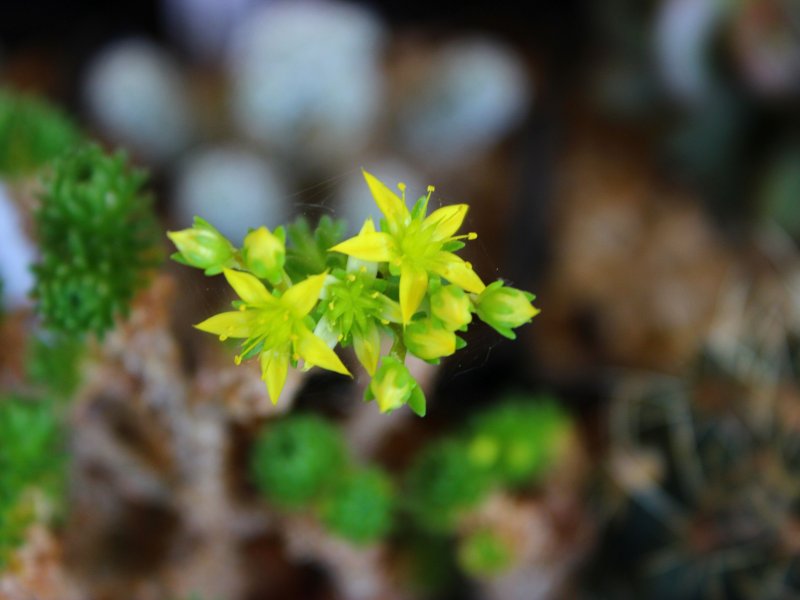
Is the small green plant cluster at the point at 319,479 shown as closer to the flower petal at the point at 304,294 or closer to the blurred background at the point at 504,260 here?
the blurred background at the point at 504,260

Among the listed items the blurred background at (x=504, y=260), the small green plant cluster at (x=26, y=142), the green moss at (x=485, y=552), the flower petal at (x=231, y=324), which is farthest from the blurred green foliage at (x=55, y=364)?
the green moss at (x=485, y=552)

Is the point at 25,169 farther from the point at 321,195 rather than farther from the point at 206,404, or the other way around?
the point at 321,195

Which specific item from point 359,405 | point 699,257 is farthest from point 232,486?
point 699,257

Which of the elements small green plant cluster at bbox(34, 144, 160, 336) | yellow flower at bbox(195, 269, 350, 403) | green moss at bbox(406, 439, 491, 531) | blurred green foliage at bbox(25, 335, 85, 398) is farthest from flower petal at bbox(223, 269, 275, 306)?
green moss at bbox(406, 439, 491, 531)

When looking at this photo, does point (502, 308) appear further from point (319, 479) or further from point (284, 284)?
point (319, 479)

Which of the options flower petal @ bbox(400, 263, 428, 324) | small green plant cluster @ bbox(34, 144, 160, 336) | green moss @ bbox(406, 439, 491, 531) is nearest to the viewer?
flower petal @ bbox(400, 263, 428, 324)

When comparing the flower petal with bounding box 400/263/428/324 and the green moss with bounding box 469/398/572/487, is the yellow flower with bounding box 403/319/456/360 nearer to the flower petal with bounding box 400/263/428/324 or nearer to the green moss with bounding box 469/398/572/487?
the flower petal with bounding box 400/263/428/324
